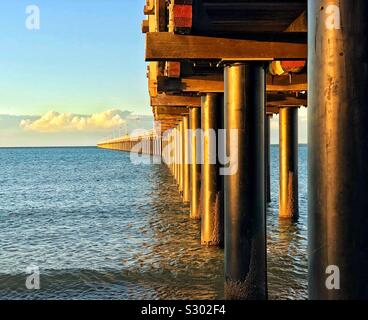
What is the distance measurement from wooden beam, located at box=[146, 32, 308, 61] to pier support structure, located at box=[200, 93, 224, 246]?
4618 millimetres

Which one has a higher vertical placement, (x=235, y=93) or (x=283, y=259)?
(x=235, y=93)

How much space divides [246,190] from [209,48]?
2.02 m

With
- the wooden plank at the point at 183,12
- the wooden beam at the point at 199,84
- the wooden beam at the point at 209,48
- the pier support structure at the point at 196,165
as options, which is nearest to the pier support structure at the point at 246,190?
the wooden beam at the point at 209,48

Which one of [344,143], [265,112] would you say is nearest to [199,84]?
[265,112]

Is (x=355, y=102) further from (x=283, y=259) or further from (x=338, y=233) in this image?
(x=283, y=259)

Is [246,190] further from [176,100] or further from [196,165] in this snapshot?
[196,165]

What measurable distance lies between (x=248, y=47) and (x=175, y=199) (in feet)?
59.0

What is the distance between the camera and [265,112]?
7.65m

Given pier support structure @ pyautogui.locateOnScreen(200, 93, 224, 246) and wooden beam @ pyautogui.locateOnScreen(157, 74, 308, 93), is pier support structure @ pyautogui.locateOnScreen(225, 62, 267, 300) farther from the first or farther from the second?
pier support structure @ pyautogui.locateOnScreen(200, 93, 224, 246)

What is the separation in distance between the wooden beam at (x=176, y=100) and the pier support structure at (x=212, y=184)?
2.99 m

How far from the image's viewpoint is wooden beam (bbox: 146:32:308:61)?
6711mm

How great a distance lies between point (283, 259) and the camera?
11.0 meters

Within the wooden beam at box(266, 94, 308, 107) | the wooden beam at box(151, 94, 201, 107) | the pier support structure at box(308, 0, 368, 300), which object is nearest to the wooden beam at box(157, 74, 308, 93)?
the wooden beam at box(266, 94, 308, 107)
